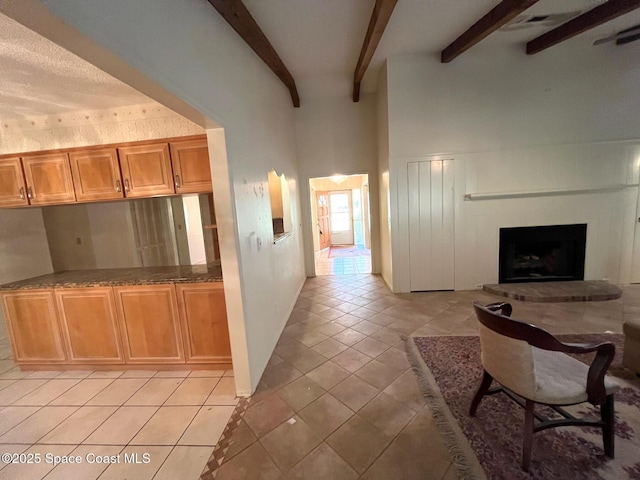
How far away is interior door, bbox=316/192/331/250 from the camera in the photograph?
856 centimetres

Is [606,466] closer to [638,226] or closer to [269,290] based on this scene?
[269,290]

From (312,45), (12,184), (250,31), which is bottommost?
(12,184)

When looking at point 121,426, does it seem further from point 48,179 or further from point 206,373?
point 48,179

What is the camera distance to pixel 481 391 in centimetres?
164

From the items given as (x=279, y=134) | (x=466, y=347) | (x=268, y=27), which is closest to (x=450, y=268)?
(x=466, y=347)

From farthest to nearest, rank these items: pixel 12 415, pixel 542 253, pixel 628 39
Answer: pixel 542 253 < pixel 628 39 < pixel 12 415

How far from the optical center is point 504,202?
12.4 feet

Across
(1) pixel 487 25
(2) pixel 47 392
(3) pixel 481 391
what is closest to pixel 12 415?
(2) pixel 47 392

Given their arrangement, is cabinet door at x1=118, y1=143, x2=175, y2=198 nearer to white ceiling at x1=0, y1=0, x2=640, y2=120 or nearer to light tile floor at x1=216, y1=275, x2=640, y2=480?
white ceiling at x1=0, y1=0, x2=640, y2=120

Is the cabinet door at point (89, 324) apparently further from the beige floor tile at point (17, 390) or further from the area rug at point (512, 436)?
A: the area rug at point (512, 436)

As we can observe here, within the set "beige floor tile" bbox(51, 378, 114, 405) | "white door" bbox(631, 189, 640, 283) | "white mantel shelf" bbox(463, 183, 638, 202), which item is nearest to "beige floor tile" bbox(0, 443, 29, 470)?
"beige floor tile" bbox(51, 378, 114, 405)

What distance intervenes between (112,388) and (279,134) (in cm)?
337

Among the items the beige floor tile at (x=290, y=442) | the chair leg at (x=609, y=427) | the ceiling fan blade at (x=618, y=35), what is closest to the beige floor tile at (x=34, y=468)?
the beige floor tile at (x=290, y=442)

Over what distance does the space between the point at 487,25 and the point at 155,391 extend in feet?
16.2
